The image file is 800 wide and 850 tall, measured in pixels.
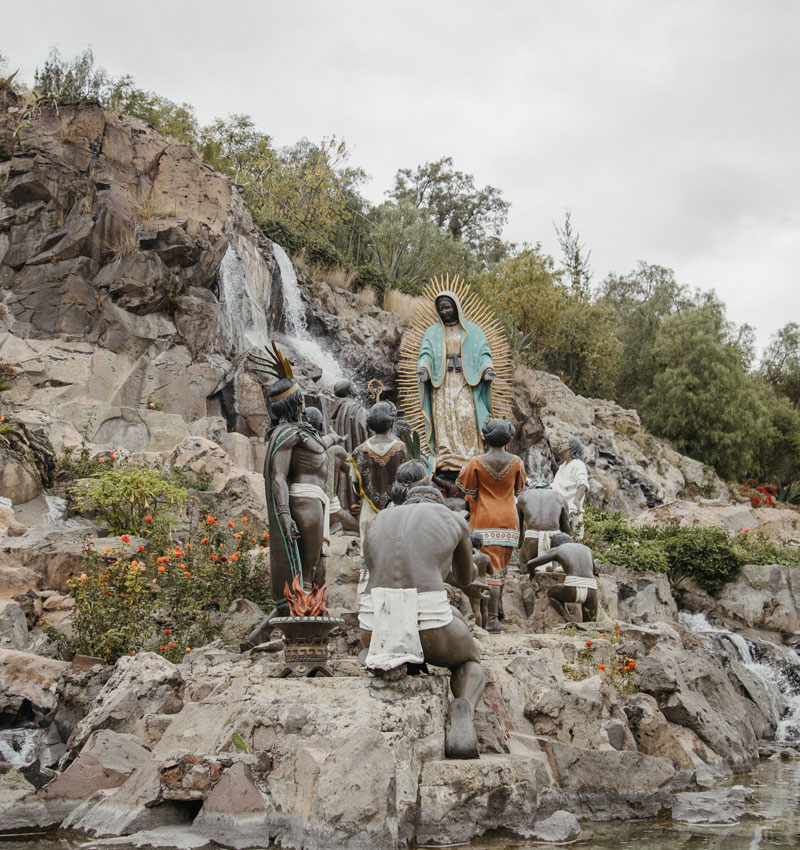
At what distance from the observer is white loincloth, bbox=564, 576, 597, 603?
9.14m

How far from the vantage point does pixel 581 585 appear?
9.14 m

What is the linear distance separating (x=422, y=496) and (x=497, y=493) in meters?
3.01

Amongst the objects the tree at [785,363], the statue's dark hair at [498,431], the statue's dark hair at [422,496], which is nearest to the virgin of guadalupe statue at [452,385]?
the statue's dark hair at [498,431]

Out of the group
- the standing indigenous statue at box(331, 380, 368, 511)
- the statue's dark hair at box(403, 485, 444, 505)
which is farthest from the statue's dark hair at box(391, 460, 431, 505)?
the standing indigenous statue at box(331, 380, 368, 511)

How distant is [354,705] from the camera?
5395 millimetres

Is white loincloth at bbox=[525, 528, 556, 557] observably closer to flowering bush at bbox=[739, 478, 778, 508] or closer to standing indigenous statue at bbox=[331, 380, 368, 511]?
standing indigenous statue at bbox=[331, 380, 368, 511]

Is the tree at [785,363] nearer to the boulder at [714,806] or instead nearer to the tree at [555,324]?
the tree at [555,324]

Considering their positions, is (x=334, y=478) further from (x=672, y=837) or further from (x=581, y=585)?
(x=672, y=837)

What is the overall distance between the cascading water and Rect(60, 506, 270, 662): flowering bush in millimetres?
10762

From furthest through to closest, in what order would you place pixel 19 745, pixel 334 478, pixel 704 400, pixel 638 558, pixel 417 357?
1. pixel 704 400
2. pixel 417 357
3. pixel 638 558
4. pixel 334 478
5. pixel 19 745

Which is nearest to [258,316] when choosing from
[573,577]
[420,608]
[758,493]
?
[573,577]

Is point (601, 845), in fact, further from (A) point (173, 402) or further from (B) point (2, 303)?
(B) point (2, 303)

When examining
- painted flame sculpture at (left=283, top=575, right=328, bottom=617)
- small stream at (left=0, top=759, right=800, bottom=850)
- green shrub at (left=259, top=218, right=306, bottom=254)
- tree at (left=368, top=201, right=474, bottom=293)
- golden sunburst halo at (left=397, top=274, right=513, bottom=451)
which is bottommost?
small stream at (left=0, top=759, right=800, bottom=850)

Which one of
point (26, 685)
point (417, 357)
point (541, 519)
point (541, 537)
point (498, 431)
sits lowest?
point (26, 685)
